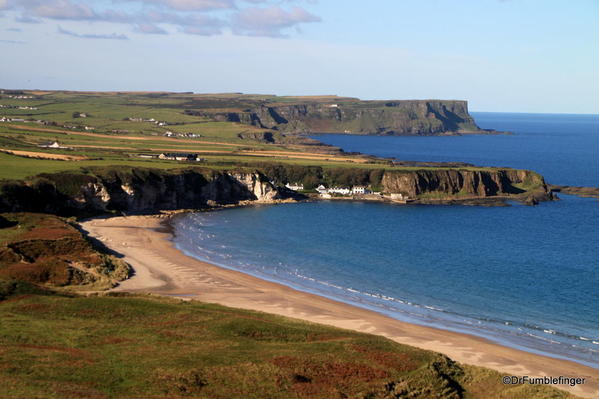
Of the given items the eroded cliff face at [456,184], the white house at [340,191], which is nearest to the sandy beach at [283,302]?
the white house at [340,191]

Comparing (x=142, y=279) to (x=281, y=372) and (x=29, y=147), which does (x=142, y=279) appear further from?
(x=29, y=147)

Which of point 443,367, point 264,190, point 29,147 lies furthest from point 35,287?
point 29,147

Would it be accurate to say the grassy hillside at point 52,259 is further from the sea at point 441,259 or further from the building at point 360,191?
the building at point 360,191

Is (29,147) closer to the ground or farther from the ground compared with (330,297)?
farther from the ground

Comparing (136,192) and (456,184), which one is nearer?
(136,192)

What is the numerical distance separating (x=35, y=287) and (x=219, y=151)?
4742 inches

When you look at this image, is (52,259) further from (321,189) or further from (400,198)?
(400,198)

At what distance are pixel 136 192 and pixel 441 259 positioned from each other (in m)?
49.2

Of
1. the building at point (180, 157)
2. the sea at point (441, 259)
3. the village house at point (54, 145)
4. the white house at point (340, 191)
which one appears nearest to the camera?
the sea at point (441, 259)

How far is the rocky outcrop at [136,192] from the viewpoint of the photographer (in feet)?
274

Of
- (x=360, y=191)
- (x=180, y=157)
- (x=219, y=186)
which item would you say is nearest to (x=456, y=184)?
A: (x=360, y=191)

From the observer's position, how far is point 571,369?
42.8 meters

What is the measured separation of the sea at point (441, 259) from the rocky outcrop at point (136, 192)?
7.34 m

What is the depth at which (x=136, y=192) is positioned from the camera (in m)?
100
